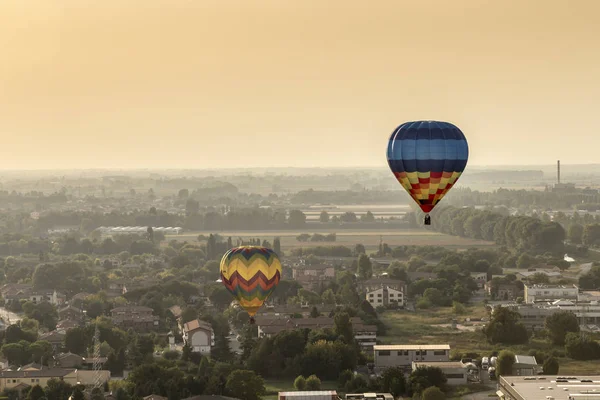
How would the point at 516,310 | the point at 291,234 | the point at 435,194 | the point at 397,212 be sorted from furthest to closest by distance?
the point at 397,212 < the point at 291,234 < the point at 516,310 < the point at 435,194

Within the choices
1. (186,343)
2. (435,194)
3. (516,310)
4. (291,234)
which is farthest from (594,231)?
(435,194)

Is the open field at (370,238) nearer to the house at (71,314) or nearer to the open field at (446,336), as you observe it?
the open field at (446,336)

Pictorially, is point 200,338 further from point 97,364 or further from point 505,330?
point 505,330

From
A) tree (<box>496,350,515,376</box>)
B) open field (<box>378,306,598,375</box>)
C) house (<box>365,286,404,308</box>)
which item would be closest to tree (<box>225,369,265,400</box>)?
tree (<box>496,350,515,376</box>)

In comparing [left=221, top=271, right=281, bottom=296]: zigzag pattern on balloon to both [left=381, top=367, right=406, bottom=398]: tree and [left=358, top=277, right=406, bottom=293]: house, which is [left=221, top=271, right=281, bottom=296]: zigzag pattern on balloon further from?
[left=358, top=277, right=406, bottom=293]: house

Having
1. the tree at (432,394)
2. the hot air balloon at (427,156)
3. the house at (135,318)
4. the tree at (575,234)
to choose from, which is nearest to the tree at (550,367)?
the tree at (432,394)

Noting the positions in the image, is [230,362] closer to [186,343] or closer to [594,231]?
[186,343]

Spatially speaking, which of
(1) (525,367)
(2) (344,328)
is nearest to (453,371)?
(1) (525,367)
